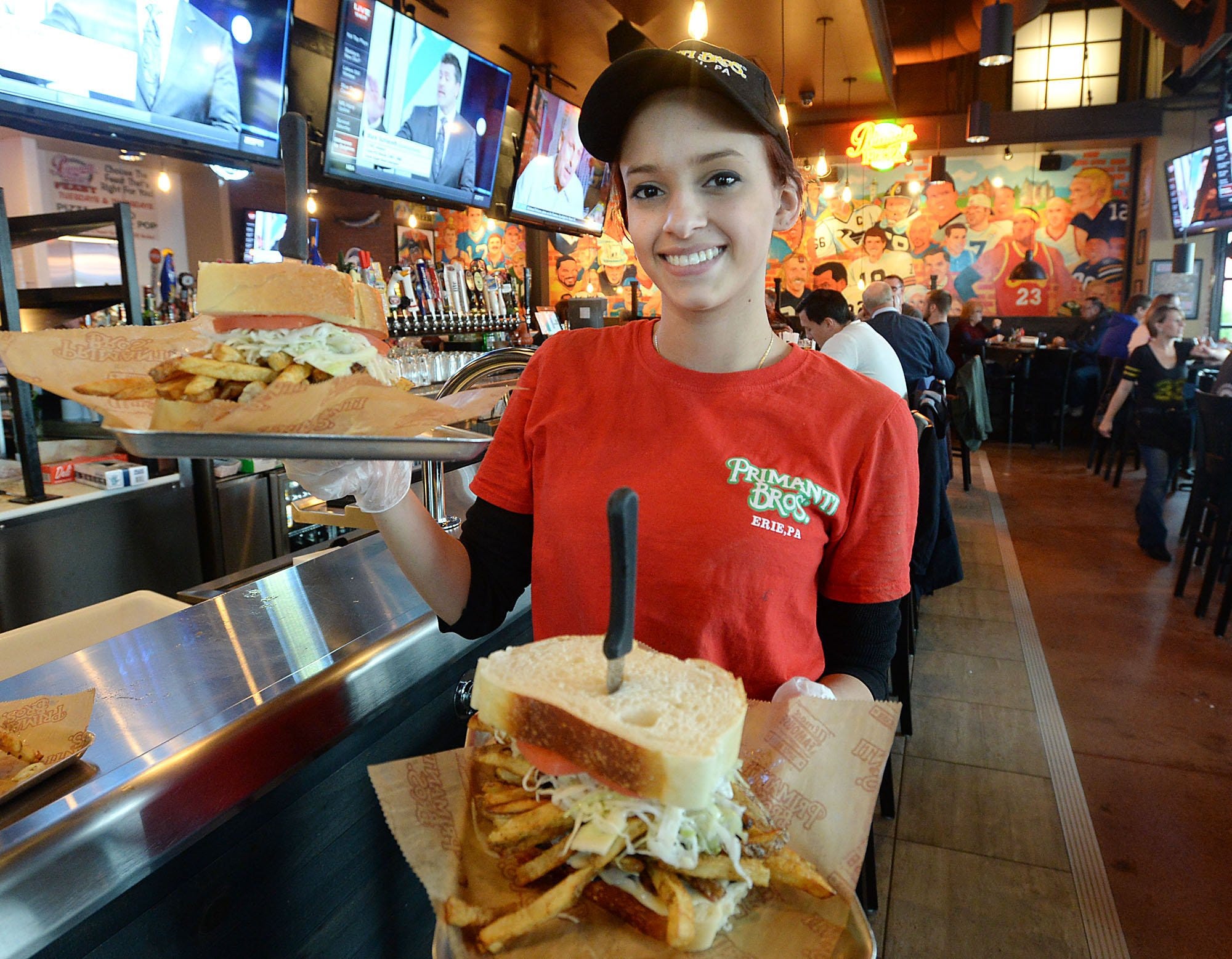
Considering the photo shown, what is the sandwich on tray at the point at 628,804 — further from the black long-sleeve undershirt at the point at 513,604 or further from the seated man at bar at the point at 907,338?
the seated man at bar at the point at 907,338

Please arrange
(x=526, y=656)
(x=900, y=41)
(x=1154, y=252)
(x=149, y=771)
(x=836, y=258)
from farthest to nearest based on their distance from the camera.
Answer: (x=836, y=258), (x=1154, y=252), (x=900, y=41), (x=149, y=771), (x=526, y=656)

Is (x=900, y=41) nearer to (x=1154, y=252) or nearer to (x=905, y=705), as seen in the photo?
(x=1154, y=252)

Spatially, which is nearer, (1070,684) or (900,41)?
(1070,684)

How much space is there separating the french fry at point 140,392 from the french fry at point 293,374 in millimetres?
160

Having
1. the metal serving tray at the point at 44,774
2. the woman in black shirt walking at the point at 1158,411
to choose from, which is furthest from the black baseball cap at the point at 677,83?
the woman in black shirt walking at the point at 1158,411

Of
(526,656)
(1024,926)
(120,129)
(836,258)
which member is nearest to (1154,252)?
(836,258)

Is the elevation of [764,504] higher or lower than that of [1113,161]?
lower

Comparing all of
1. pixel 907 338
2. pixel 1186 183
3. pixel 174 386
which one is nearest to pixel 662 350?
pixel 174 386

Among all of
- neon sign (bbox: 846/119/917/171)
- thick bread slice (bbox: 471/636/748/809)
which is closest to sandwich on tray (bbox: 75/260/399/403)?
thick bread slice (bbox: 471/636/748/809)

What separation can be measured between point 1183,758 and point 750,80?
3522mm

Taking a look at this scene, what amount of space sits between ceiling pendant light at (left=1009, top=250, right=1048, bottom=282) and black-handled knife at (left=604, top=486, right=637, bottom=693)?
525 inches

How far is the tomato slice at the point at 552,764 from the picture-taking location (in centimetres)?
81

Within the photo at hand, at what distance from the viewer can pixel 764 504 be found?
1.22 m

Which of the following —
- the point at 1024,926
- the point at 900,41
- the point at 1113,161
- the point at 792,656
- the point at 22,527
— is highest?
the point at 900,41
